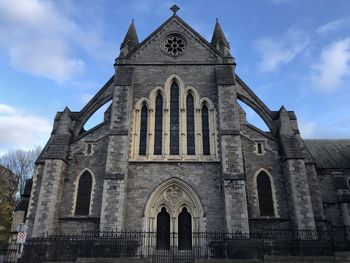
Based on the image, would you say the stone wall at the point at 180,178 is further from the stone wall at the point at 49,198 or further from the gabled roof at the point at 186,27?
the gabled roof at the point at 186,27

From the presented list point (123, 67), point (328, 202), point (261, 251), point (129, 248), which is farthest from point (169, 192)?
point (328, 202)

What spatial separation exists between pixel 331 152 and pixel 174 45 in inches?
620

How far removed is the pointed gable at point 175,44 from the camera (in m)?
21.5

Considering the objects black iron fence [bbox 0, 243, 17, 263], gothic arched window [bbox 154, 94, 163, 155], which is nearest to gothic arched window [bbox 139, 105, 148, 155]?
gothic arched window [bbox 154, 94, 163, 155]

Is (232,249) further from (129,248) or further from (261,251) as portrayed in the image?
(129,248)

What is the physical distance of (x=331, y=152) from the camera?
26688mm

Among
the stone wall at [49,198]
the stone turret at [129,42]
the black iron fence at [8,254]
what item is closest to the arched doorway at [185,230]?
the stone wall at [49,198]

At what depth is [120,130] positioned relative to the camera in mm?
18266

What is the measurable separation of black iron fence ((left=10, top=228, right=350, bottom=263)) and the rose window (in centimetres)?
1208

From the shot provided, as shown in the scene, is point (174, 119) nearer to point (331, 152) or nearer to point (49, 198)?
point (49, 198)

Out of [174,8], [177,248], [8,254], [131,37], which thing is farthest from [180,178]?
[174,8]

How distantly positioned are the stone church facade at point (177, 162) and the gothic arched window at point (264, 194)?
6 cm

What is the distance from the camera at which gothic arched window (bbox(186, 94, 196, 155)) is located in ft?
62.4

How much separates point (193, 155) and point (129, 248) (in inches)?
247
